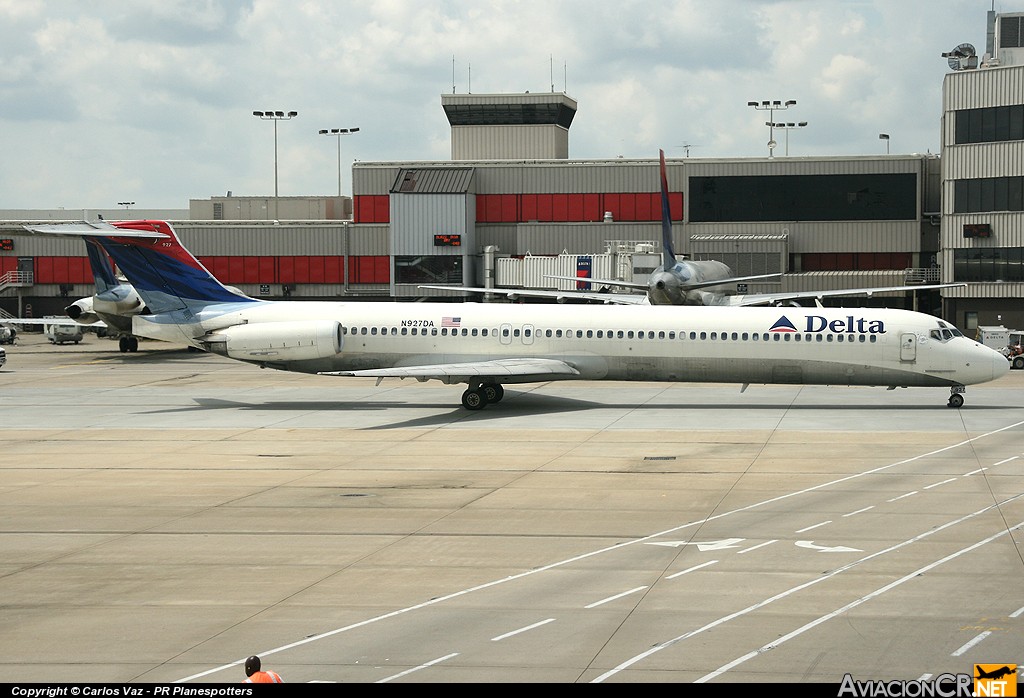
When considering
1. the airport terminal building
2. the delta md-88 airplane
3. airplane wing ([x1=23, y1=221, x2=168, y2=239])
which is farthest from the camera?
the airport terminal building

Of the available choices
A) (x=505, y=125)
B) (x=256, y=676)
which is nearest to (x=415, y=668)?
(x=256, y=676)

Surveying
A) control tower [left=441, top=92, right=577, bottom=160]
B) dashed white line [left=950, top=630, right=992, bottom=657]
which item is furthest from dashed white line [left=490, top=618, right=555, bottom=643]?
control tower [left=441, top=92, right=577, bottom=160]

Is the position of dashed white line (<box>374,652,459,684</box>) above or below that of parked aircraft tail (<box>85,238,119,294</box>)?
below

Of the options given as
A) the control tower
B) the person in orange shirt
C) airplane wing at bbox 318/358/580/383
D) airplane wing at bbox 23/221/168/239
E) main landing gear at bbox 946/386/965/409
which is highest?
the control tower

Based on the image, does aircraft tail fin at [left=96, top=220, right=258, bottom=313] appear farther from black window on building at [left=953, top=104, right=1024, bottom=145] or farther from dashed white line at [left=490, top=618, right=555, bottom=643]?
black window on building at [left=953, top=104, right=1024, bottom=145]

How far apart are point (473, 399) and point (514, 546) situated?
1829cm

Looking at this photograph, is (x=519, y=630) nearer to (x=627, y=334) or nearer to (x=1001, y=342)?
(x=627, y=334)

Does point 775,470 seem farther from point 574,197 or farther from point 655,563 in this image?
point 574,197

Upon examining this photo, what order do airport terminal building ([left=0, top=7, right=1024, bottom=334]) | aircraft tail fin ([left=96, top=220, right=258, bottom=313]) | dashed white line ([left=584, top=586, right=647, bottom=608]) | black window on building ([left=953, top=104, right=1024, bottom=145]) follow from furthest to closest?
airport terminal building ([left=0, top=7, right=1024, bottom=334]) < black window on building ([left=953, top=104, right=1024, bottom=145]) < aircraft tail fin ([left=96, top=220, right=258, bottom=313]) < dashed white line ([left=584, top=586, right=647, bottom=608])

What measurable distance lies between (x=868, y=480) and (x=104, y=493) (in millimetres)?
15227

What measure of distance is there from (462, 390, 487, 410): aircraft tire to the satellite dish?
50.8 m

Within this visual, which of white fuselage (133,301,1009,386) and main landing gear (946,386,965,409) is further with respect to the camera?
main landing gear (946,386,965,409)

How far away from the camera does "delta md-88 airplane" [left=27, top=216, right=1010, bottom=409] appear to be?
1407 inches

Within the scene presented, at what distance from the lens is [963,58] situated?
7394 cm
